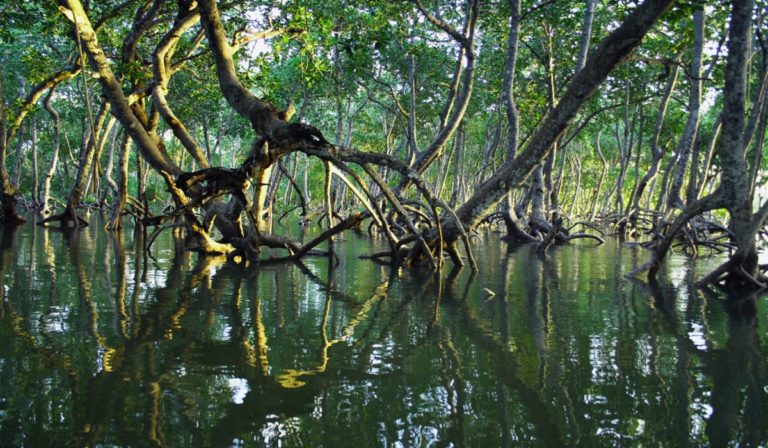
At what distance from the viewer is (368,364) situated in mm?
4172

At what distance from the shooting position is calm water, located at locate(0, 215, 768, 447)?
10.0ft

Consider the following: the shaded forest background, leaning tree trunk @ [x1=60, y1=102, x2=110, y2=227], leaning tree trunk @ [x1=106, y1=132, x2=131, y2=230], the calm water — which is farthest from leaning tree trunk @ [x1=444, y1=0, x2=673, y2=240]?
leaning tree trunk @ [x1=60, y1=102, x2=110, y2=227]

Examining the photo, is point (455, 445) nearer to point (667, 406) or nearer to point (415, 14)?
point (667, 406)

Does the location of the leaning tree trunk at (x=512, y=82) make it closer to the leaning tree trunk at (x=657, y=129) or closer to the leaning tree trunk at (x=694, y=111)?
the leaning tree trunk at (x=694, y=111)

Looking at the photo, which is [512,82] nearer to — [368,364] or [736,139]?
[736,139]

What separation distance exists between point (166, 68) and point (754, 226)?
8.67 m

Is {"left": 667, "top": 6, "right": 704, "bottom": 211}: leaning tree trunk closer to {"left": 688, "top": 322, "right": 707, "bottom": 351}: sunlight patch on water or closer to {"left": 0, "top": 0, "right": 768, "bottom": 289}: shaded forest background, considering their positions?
{"left": 0, "top": 0, "right": 768, "bottom": 289}: shaded forest background

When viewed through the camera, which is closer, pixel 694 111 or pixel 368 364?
pixel 368 364

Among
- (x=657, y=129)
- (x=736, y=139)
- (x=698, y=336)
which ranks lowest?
(x=698, y=336)

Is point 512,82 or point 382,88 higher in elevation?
point 382,88

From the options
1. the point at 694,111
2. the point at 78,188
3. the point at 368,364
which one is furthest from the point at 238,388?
the point at 78,188

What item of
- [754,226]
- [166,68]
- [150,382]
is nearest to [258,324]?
[150,382]

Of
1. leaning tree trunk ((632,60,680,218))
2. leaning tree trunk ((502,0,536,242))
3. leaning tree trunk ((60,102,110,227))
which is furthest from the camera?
leaning tree trunk ((632,60,680,218))

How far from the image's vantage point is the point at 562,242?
1734 centimetres
